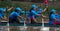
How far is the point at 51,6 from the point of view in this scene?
13.7 meters

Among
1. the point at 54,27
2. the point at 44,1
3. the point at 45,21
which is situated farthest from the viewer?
the point at 44,1

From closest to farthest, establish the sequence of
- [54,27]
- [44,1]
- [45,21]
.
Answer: [54,27] → [45,21] → [44,1]

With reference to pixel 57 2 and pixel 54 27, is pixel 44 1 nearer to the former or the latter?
pixel 57 2

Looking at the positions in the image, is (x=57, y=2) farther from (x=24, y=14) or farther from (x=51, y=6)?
(x=24, y=14)

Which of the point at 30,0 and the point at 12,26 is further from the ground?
the point at 30,0

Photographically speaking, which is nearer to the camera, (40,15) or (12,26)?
(12,26)

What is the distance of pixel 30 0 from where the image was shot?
13594 millimetres

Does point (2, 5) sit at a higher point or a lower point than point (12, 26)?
higher

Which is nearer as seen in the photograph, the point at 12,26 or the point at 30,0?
the point at 12,26

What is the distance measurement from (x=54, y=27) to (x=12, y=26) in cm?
207

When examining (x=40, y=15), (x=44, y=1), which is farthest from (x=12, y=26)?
(x=44, y=1)

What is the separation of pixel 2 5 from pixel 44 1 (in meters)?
2.36

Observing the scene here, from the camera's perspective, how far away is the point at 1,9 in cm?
1323

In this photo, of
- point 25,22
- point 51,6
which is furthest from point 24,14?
point 51,6
